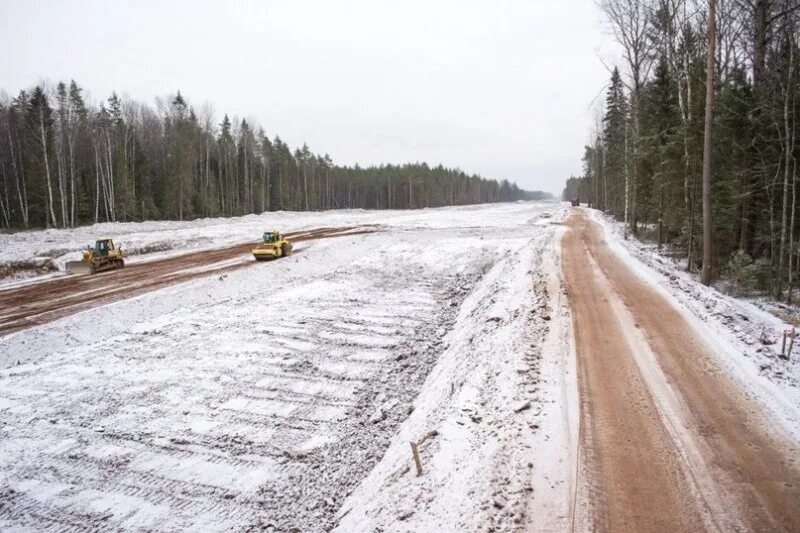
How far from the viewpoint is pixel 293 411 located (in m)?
9.83

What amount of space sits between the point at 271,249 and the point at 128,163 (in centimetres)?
3919

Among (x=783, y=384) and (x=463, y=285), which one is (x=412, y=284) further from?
(x=783, y=384)

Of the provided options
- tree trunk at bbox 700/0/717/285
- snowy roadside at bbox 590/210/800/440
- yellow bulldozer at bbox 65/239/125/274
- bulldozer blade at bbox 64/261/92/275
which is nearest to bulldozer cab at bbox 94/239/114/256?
yellow bulldozer at bbox 65/239/125/274

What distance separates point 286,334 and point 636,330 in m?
10.2

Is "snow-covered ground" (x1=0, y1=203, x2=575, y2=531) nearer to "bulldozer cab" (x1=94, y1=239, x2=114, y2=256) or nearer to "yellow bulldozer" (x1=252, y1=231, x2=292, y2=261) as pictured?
"yellow bulldozer" (x1=252, y1=231, x2=292, y2=261)

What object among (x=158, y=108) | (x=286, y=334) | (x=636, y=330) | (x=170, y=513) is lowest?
(x=170, y=513)

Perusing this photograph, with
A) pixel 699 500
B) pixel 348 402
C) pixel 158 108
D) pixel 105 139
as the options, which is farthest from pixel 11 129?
pixel 699 500

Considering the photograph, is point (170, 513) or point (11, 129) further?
point (11, 129)

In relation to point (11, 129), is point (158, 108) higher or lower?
higher

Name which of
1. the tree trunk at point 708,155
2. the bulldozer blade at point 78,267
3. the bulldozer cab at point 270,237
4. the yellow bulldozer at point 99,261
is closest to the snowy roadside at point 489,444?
the tree trunk at point 708,155

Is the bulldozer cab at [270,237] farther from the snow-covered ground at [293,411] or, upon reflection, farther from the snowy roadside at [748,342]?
the snowy roadside at [748,342]

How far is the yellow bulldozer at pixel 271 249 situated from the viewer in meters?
25.2

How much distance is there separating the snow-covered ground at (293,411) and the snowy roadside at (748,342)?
9.75 feet

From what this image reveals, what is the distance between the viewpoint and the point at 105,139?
48000 millimetres
